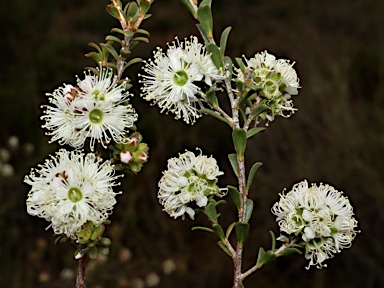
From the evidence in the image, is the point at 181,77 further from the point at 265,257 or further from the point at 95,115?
the point at 265,257

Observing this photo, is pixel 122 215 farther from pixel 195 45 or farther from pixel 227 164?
pixel 195 45

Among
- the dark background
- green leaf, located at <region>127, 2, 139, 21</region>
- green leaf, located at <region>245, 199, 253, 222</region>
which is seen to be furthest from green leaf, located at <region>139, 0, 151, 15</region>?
the dark background

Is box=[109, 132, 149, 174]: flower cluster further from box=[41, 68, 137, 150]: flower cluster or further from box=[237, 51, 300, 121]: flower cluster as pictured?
box=[237, 51, 300, 121]: flower cluster

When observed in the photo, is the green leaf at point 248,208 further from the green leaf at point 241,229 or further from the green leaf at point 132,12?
the green leaf at point 132,12

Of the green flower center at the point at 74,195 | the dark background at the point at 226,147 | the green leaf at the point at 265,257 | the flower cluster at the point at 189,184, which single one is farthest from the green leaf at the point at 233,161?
the dark background at the point at 226,147

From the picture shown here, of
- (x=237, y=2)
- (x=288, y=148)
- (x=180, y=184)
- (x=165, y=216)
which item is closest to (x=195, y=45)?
(x=180, y=184)

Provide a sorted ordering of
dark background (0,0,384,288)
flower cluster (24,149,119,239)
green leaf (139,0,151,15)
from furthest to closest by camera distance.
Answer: dark background (0,0,384,288)
green leaf (139,0,151,15)
flower cluster (24,149,119,239)
